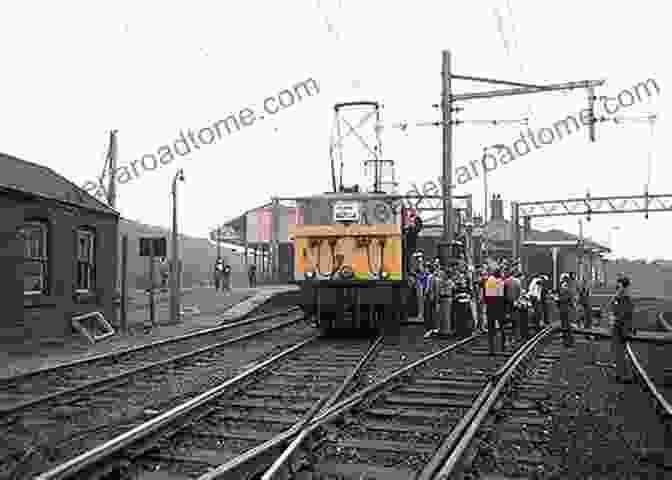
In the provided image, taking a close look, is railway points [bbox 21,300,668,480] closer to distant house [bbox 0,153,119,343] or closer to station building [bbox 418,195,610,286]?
distant house [bbox 0,153,119,343]

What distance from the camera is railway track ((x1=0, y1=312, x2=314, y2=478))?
5445mm

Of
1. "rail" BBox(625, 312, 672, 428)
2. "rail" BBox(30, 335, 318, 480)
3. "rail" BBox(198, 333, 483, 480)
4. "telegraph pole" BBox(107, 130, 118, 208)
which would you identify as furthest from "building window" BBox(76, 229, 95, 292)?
"rail" BBox(625, 312, 672, 428)

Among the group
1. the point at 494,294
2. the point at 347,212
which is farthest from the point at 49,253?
the point at 494,294

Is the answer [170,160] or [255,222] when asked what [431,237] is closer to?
[170,160]

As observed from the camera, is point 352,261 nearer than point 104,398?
No

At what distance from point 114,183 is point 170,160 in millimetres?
5258

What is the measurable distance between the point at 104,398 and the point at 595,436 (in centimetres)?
582

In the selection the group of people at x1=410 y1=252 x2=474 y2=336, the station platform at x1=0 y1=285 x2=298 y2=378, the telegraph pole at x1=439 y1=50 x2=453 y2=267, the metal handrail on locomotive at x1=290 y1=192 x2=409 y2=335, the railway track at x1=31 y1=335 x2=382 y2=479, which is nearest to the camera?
the railway track at x1=31 y1=335 x2=382 y2=479

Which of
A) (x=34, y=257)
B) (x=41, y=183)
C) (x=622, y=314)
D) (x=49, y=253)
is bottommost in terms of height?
(x=622, y=314)

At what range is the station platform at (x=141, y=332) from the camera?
37.5 feet

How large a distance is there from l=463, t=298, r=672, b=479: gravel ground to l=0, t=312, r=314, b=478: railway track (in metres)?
3.70

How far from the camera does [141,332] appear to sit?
16.2 meters

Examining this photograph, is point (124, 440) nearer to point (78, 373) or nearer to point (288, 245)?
point (78, 373)

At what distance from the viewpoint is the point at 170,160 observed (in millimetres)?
18938
